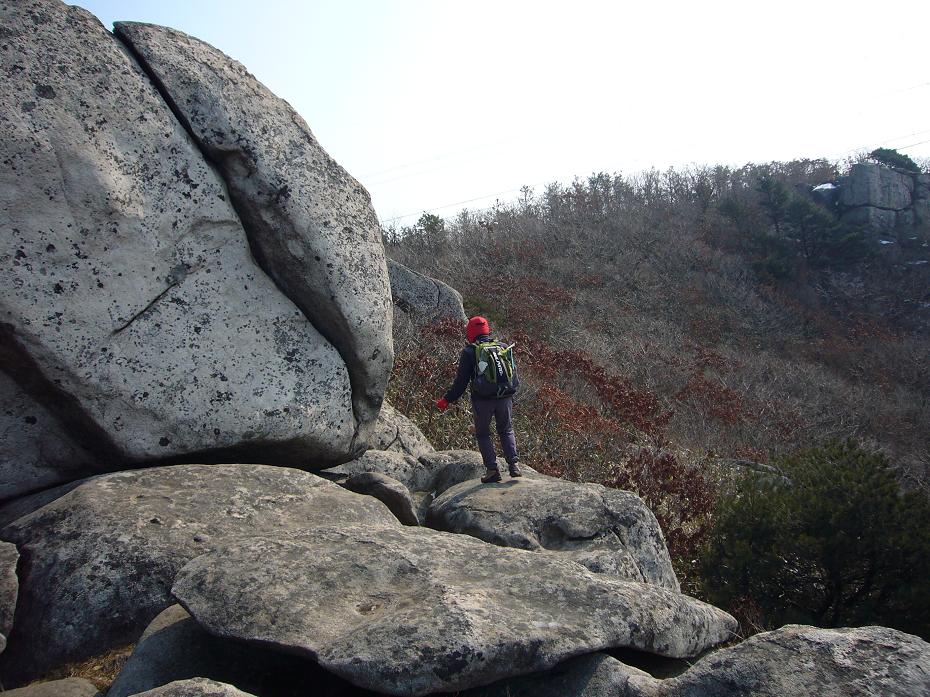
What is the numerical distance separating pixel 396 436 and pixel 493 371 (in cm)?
177

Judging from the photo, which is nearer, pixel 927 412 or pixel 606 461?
pixel 606 461

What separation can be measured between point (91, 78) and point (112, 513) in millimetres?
3253

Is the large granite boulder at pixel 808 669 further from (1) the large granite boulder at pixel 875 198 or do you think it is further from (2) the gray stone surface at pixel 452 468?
(1) the large granite boulder at pixel 875 198

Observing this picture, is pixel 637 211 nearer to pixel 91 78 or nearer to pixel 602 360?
pixel 602 360

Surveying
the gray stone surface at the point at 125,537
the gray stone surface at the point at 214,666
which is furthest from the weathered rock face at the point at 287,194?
the gray stone surface at the point at 214,666

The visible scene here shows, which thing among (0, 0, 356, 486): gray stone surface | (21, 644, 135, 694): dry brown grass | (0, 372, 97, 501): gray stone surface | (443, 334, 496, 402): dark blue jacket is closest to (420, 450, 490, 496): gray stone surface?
(443, 334, 496, 402): dark blue jacket

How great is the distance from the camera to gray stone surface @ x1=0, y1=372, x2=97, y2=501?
18.4 feet

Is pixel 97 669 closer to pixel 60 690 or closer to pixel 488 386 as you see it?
pixel 60 690

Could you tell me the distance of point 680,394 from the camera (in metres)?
15.6

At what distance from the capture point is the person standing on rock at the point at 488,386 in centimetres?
651

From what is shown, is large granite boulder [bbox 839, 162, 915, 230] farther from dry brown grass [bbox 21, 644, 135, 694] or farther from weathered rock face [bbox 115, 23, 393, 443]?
dry brown grass [bbox 21, 644, 135, 694]

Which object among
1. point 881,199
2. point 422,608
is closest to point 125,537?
point 422,608

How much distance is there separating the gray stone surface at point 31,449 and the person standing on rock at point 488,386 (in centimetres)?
296

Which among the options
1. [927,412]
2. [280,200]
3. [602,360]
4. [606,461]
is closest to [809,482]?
[606,461]
